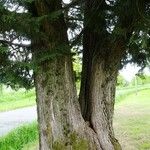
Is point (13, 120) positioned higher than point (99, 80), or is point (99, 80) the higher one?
point (99, 80)

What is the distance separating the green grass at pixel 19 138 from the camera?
39.7 ft

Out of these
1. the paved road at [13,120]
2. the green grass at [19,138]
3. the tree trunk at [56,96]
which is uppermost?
the tree trunk at [56,96]

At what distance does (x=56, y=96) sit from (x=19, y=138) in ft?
21.4

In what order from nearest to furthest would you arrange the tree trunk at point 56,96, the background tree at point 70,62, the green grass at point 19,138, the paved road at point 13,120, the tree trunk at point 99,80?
the background tree at point 70,62
the tree trunk at point 56,96
the tree trunk at point 99,80
the green grass at point 19,138
the paved road at point 13,120

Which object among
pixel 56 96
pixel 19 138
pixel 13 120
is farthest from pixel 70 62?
pixel 13 120

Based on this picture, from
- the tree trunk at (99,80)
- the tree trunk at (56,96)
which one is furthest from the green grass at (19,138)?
the tree trunk at (56,96)

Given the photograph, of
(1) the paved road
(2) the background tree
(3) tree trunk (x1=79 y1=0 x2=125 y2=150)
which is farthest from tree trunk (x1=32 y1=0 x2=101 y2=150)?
(1) the paved road

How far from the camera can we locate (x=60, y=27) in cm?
718

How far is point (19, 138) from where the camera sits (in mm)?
13289

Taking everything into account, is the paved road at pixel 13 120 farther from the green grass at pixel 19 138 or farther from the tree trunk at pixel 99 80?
the tree trunk at pixel 99 80

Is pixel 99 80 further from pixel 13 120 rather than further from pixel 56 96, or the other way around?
pixel 13 120

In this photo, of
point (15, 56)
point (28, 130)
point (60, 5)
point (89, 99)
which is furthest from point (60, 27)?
point (28, 130)

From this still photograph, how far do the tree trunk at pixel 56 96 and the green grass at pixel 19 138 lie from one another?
4.76 m

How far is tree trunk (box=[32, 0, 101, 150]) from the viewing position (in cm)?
699
